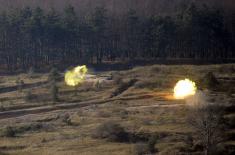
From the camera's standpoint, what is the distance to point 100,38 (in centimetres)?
10594

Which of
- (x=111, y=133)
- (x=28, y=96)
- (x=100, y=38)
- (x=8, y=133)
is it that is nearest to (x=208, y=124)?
(x=111, y=133)

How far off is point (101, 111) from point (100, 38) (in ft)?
180

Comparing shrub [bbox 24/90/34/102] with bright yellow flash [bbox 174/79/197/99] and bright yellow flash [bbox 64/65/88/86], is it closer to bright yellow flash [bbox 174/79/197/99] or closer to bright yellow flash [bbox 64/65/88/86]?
bright yellow flash [bbox 64/65/88/86]

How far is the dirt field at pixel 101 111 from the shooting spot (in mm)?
39781

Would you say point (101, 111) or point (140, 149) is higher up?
point (101, 111)

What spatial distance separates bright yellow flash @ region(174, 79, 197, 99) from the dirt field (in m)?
1.17

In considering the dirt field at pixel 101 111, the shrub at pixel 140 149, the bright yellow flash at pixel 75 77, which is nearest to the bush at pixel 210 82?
the dirt field at pixel 101 111

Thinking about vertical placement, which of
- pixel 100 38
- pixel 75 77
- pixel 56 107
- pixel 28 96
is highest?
pixel 100 38

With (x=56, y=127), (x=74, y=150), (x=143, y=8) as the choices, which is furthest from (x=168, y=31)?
(x=143, y=8)

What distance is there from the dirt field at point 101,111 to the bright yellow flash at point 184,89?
117 centimetres

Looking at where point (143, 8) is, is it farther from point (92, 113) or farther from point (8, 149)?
point (8, 149)

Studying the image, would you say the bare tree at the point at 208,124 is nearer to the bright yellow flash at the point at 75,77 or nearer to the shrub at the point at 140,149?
the shrub at the point at 140,149

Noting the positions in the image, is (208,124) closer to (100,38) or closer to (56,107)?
(56,107)

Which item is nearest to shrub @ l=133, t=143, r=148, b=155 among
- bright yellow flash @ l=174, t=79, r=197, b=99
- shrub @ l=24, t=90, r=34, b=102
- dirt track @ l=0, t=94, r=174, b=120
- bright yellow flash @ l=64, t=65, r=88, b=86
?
bright yellow flash @ l=174, t=79, r=197, b=99
